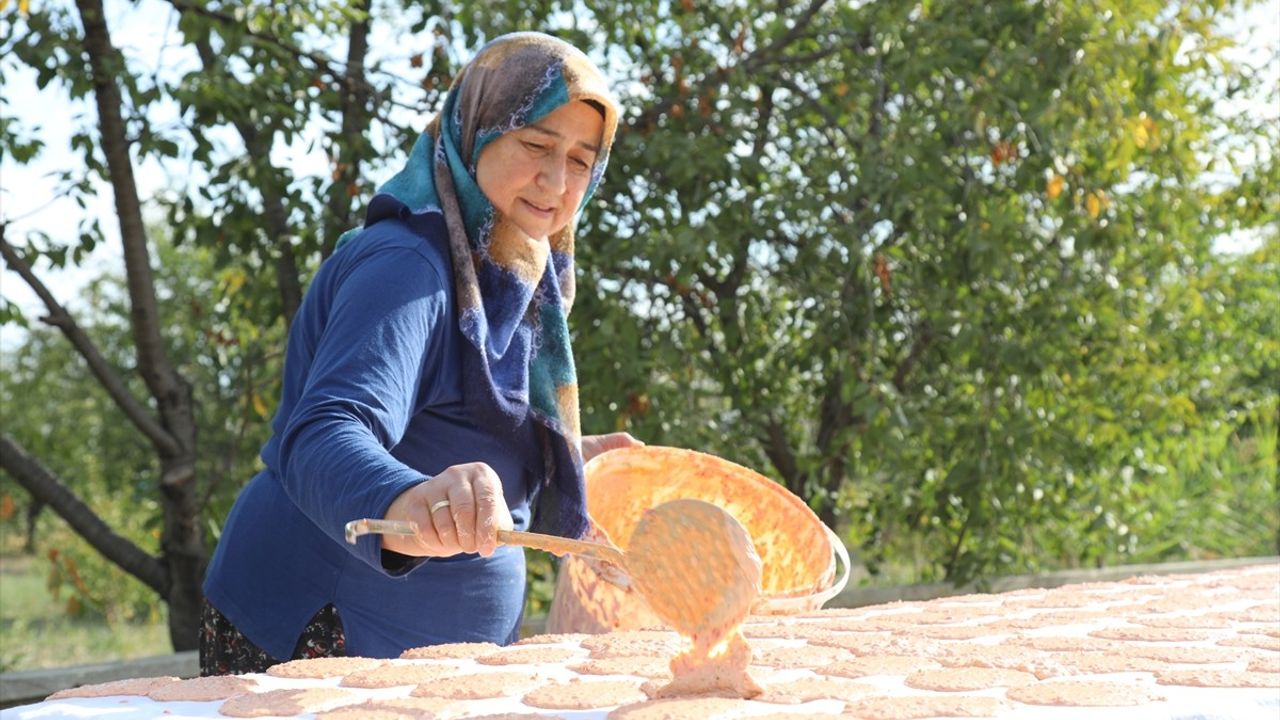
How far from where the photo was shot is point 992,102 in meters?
4.21

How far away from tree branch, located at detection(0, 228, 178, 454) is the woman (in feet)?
8.00

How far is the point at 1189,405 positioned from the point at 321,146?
281 centimetres

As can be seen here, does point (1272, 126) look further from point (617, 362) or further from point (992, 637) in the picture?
point (992, 637)

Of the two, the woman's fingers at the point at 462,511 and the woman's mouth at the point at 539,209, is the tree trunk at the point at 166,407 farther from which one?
the woman's fingers at the point at 462,511

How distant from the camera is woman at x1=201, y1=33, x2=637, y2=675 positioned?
180 centimetres

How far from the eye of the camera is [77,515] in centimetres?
436

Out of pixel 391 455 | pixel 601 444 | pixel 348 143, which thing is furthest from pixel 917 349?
pixel 391 455

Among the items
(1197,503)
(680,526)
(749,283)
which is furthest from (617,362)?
(1197,503)

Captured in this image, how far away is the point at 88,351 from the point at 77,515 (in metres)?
0.52

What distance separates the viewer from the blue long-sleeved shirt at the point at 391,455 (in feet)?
5.39

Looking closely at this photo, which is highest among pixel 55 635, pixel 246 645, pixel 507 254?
pixel 507 254

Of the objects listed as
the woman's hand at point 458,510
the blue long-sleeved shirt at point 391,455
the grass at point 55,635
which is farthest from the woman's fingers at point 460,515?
the grass at point 55,635

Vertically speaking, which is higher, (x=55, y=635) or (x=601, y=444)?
(x=601, y=444)

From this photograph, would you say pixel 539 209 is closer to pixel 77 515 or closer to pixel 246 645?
pixel 246 645
